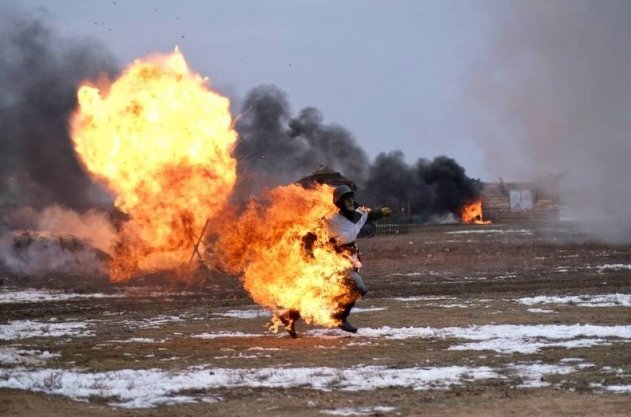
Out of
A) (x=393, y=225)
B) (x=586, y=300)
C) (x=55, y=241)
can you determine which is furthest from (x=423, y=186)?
(x=586, y=300)

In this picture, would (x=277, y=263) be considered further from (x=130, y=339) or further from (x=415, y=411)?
(x=415, y=411)

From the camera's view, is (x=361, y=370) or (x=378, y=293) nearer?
(x=361, y=370)

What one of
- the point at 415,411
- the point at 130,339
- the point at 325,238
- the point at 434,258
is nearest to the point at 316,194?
the point at 325,238

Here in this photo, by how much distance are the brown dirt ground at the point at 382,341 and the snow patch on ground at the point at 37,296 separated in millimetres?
1167

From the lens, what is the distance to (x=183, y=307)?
2692 cm

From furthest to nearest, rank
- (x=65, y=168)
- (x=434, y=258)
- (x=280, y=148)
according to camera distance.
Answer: (x=280, y=148) < (x=65, y=168) < (x=434, y=258)

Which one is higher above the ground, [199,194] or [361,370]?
[199,194]

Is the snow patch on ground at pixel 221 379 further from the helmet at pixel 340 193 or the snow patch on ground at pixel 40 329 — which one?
the snow patch on ground at pixel 40 329

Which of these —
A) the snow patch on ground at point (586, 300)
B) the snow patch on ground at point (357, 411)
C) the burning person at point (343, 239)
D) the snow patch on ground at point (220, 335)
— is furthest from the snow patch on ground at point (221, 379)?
the snow patch on ground at point (586, 300)

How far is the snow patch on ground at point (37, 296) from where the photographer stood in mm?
29734

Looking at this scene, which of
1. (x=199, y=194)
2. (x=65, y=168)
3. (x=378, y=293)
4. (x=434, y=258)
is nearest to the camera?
(x=199, y=194)

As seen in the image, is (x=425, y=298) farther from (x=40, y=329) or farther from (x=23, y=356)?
(x=23, y=356)

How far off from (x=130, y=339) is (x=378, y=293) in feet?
38.3

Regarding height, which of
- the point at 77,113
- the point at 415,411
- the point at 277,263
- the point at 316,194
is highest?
the point at 77,113
